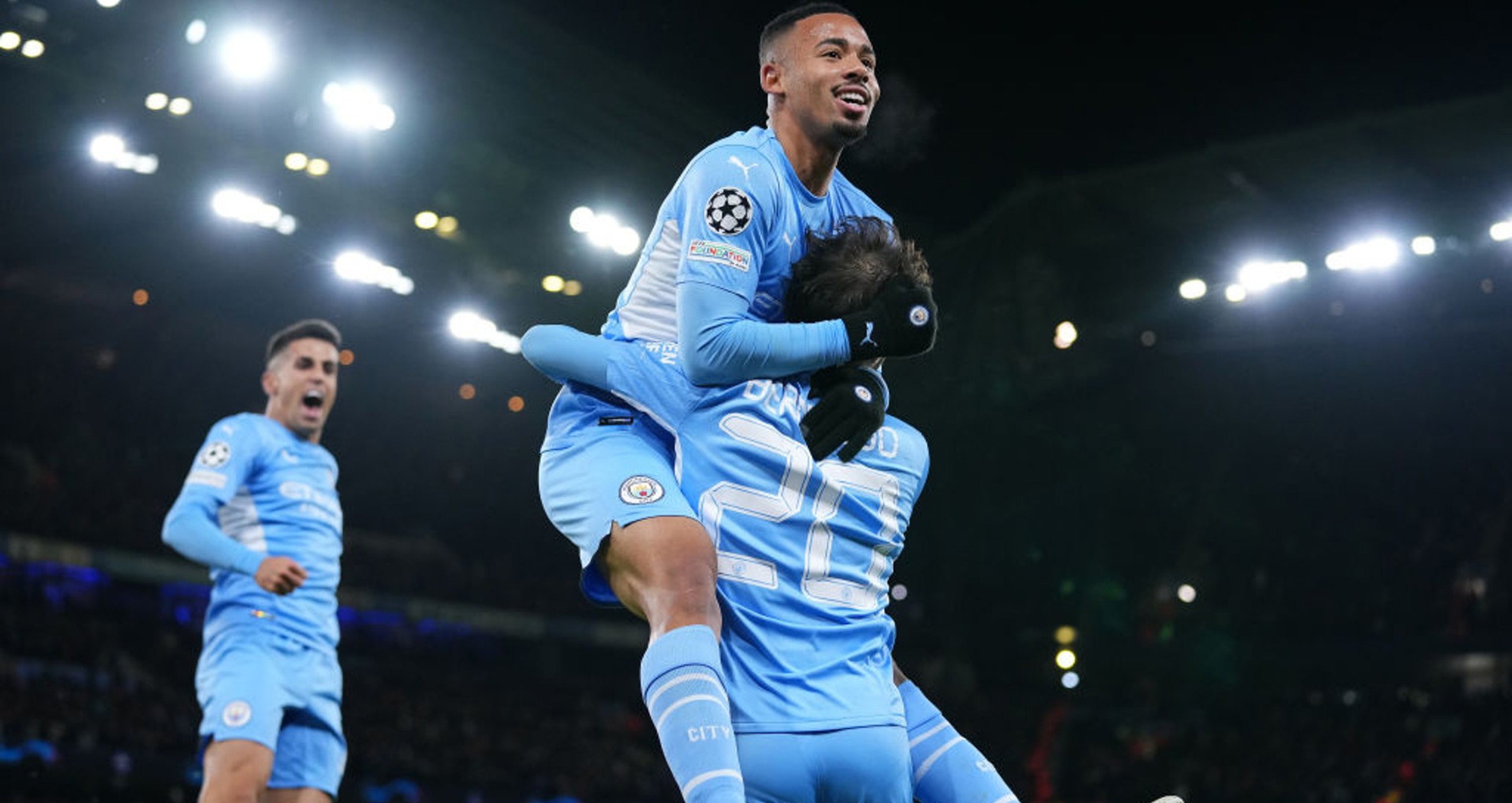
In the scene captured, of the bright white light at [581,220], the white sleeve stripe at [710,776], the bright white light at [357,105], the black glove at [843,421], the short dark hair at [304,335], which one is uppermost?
the bright white light at [581,220]

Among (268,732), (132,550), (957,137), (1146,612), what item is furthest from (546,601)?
(268,732)

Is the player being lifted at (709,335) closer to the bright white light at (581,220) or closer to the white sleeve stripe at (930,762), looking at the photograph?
the white sleeve stripe at (930,762)

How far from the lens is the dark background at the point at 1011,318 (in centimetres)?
1272

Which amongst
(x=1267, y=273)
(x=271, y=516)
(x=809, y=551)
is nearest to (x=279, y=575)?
(x=271, y=516)

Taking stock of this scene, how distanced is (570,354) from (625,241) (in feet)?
41.6

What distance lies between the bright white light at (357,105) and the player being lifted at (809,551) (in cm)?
1031

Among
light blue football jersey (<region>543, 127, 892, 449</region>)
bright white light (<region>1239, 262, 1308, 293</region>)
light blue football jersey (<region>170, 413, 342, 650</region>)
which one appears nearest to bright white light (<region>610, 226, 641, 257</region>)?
bright white light (<region>1239, 262, 1308, 293</region>)

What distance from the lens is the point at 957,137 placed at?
1435 centimetres

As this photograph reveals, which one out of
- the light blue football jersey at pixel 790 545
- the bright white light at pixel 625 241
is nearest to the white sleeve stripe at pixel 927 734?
the light blue football jersey at pixel 790 545

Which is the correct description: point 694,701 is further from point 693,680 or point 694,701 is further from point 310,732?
point 310,732

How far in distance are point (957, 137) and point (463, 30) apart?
507 centimetres

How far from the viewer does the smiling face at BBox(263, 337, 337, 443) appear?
618cm

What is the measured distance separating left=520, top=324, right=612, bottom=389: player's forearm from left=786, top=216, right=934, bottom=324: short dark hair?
0.46 metres

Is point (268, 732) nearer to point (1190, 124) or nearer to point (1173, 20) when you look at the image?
point (1173, 20)
